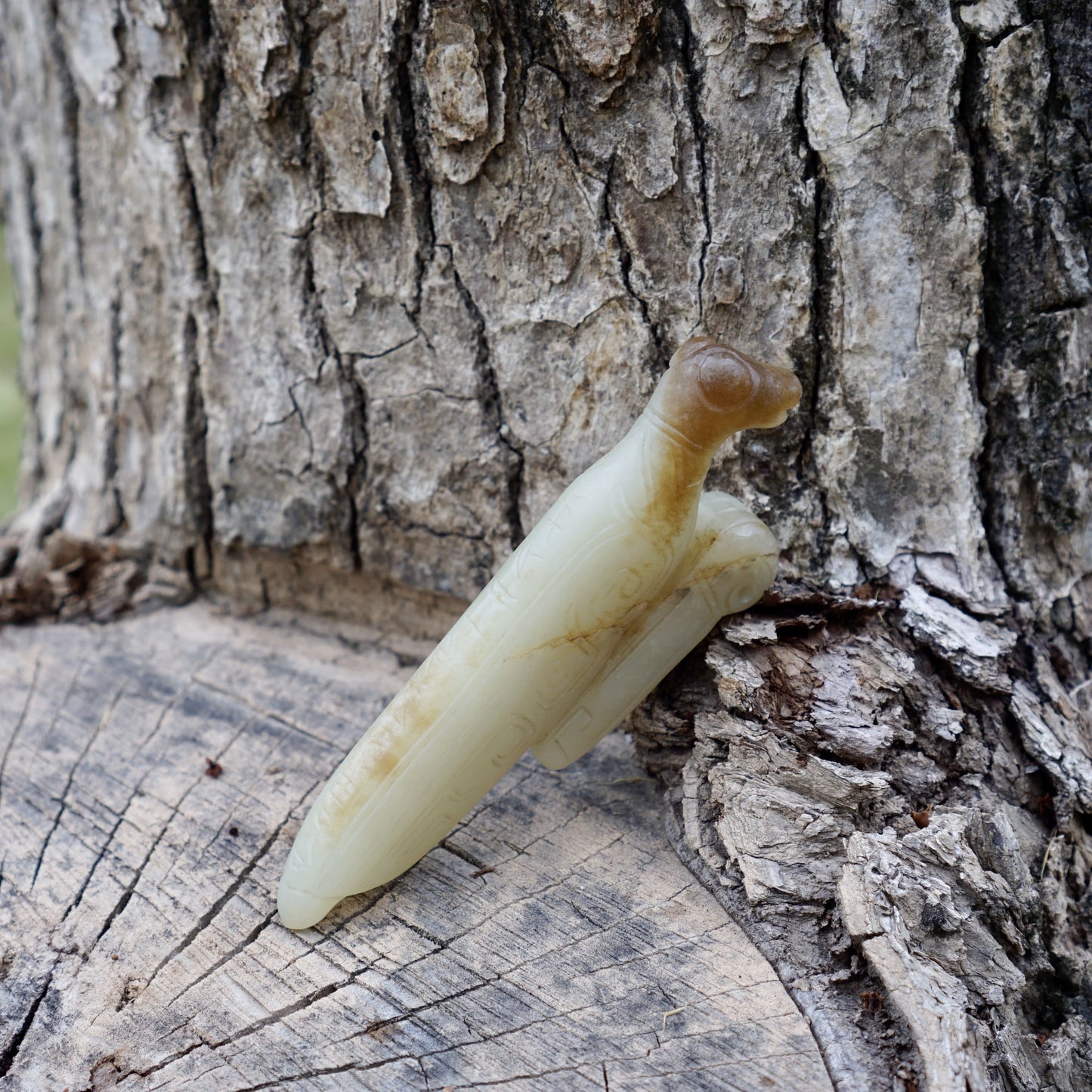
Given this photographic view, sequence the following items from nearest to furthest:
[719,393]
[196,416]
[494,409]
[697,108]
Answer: [719,393], [697,108], [494,409], [196,416]

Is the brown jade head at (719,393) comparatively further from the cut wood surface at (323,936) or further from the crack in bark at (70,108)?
the crack in bark at (70,108)

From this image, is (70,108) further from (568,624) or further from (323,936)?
(323,936)

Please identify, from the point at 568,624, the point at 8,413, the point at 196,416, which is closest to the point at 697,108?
the point at 568,624

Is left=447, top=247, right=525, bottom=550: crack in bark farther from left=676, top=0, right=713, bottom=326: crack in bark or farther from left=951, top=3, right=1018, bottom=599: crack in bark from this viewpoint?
left=951, top=3, right=1018, bottom=599: crack in bark

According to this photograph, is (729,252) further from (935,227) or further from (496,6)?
(496,6)

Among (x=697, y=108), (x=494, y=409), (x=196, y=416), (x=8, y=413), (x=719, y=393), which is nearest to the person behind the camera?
(x=719, y=393)

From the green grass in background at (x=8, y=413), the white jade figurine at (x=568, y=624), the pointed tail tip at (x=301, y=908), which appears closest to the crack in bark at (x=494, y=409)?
the white jade figurine at (x=568, y=624)
